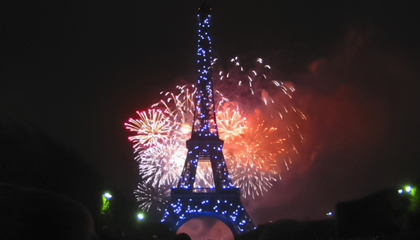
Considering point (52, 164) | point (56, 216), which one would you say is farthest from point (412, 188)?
point (56, 216)

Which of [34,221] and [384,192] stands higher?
[384,192]

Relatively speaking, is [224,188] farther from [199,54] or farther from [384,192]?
[384,192]

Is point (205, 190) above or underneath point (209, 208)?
above

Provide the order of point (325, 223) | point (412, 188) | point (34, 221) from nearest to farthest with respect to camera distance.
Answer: point (34, 221) → point (412, 188) → point (325, 223)

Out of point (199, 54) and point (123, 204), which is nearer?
point (123, 204)
